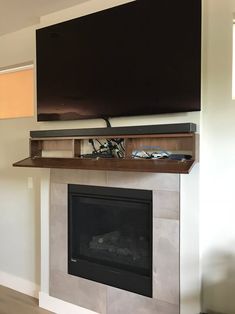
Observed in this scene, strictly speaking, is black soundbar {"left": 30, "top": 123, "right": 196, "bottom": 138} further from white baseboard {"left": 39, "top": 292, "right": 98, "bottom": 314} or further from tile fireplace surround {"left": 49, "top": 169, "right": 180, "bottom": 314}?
white baseboard {"left": 39, "top": 292, "right": 98, "bottom": 314}

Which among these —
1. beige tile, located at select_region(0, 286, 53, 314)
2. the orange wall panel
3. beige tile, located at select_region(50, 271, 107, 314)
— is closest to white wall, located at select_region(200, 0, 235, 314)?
beige tile, located at select_region(50, 271, 107, 314)

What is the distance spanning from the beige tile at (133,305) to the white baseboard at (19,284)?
1.03 m

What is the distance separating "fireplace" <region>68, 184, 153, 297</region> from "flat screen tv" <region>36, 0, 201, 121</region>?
68 cm

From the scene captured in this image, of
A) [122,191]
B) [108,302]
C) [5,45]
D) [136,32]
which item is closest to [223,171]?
[122,191]

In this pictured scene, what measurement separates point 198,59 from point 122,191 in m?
1.15

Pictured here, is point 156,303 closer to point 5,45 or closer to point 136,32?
point 136,32

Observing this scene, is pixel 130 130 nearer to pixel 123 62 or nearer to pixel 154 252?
pixel 123 62

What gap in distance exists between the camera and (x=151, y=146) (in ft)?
8.05

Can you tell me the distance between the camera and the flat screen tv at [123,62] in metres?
2.24

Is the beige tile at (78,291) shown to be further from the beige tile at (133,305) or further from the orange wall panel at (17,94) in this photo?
the orange wall panel at (17,94)

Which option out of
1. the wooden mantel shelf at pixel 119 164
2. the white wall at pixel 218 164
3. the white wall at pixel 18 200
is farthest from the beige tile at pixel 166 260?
the white wall at pixel 18 200

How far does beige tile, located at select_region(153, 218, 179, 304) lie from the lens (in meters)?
2.32

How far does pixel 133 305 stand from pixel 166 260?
0.51 metres

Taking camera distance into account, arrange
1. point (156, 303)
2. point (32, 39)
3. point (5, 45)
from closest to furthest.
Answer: point (156, 303), point (32, 39), point (5, 45)
